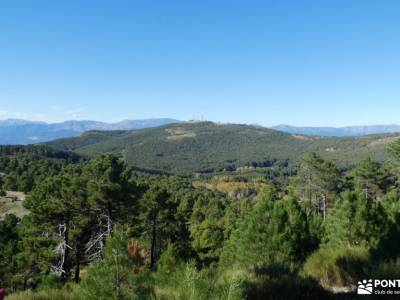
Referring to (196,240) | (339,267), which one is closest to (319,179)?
(196,240)

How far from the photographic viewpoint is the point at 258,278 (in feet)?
23.0

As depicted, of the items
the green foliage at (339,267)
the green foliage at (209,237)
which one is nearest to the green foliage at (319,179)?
the green foliage at (209,237)

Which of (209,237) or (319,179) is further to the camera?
(209,237)

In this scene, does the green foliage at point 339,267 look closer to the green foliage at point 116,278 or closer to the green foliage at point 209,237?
the green foliage at point 116,278

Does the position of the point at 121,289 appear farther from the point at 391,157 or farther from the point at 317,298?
the point at 391,157

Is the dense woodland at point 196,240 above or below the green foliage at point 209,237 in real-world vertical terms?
above

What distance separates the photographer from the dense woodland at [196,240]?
513 cm

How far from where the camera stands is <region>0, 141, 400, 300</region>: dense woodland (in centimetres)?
513

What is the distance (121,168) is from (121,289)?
22148mm

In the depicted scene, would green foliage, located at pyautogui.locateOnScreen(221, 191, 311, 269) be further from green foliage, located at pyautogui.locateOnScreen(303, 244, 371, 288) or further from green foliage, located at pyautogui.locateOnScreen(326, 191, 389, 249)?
green foliage, located at pyautogui.locateOnScreen(303, 244, 371, 288)

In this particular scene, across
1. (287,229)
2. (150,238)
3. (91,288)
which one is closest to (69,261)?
(150,238)

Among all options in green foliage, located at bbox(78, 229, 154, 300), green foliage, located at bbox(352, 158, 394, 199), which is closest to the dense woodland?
green foliage, located at bbox(78, 229, 154, 300)

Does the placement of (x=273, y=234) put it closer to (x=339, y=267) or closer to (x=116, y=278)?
(x=339, y=267)

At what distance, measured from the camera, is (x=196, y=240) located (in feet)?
184
